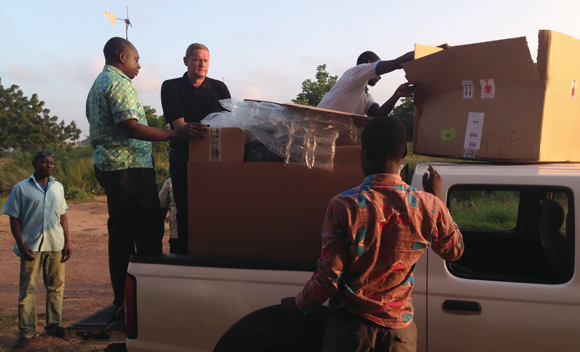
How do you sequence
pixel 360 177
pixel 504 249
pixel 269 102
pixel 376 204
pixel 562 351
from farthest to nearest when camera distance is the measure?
1. pixel 504 249
2. pixel 269 102
3. pixel 360 177
4. pixel 562 351
5. pixel 376 204

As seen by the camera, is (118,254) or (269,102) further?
(118,254)

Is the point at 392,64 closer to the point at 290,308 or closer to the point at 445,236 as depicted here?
the point at 445,236

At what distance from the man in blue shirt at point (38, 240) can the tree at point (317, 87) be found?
9.71 meters

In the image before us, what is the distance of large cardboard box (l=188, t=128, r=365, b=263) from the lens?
2.20 m

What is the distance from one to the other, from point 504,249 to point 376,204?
6.83 feet

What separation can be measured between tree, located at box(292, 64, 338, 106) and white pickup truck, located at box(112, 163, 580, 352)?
458 inches

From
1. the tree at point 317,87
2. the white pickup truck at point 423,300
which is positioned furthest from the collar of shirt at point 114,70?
the tree at point 317,87

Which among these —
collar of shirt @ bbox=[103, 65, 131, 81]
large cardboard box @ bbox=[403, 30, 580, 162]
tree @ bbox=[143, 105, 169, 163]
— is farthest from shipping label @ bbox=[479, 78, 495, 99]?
tree @ bbox=[143, 105, 169, 163]

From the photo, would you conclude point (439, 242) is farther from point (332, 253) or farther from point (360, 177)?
point (360, 177)

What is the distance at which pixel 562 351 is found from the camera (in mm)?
1925

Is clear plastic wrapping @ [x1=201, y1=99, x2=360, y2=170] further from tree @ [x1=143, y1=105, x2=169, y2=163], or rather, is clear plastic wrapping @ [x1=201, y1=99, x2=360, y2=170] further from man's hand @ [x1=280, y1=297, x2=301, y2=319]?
tree @ [x1=143, y1=105, x2=169, y2=163]

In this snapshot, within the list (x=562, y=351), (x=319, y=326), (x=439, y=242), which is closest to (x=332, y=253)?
(x=439, y=242)

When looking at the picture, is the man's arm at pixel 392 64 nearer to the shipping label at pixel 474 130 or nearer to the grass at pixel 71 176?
the shipping label at pixel 474 130

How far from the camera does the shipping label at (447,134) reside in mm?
2587
